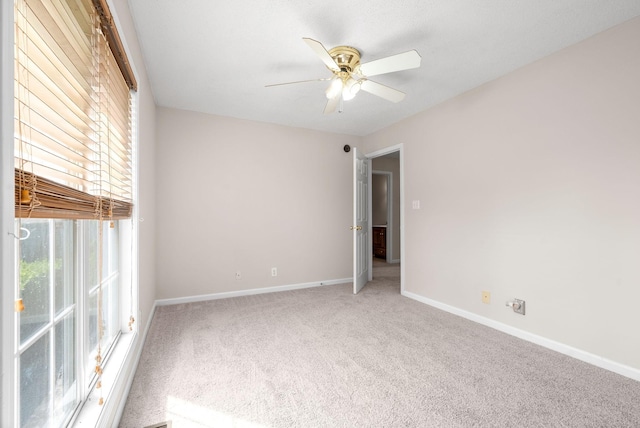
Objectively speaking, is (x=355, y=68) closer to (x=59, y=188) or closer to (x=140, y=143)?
(x=140, y=143)

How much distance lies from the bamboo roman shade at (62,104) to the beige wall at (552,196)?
295 cm

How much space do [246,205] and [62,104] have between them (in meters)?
2.94

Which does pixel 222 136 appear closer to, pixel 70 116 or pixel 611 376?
pixel 70 116

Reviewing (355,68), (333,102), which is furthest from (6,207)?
(333,102)

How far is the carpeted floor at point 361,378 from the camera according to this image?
1524 mm

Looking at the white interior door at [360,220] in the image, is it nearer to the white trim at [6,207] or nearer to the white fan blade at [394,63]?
the white fan blade at [394,63]

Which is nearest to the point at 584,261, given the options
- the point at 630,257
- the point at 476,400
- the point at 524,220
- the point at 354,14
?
the point at 630,257

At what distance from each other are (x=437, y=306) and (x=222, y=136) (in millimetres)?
3307

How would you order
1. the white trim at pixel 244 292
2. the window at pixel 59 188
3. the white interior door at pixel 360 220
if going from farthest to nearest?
1. the white interior door at pixel 360 220
2. the white trim at pixel 244 292
3. the window at pixel 59 188

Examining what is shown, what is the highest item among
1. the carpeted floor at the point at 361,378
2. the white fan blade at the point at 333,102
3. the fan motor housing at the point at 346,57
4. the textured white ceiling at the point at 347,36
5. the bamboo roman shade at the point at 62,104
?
the textured white ceiling at the point at 347,36

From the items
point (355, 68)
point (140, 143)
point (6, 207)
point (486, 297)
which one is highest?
point (355, 68)

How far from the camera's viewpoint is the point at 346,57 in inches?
86.6

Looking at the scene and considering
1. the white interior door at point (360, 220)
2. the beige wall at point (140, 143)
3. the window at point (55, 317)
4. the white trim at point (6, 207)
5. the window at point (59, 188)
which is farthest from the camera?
the white interior door at point (360, 220)

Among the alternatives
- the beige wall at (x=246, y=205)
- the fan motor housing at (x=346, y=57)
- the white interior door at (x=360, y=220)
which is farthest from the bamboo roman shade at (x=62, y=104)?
the white interior door at (x=360, y=220)
